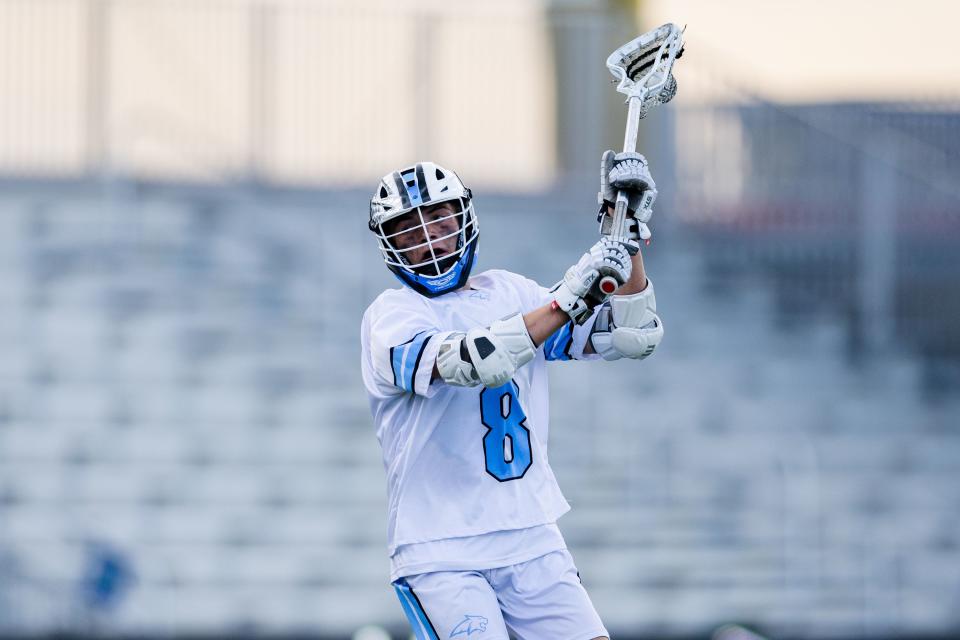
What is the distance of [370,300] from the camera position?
1245cm

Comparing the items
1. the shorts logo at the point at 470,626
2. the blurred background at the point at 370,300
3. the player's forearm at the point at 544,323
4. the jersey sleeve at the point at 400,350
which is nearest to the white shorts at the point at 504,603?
the shorts logo at the point at 470,626

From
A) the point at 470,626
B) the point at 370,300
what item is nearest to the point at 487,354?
the point at 470,626

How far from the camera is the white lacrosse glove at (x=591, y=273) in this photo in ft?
14.7

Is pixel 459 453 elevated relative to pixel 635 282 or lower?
lower

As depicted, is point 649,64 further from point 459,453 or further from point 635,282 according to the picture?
point 459,453

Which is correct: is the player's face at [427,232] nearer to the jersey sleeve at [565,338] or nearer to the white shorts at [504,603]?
the jersey sleeve at [565,338]

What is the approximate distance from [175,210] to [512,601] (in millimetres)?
8789

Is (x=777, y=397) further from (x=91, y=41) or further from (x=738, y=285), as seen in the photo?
(x=91, y=41)

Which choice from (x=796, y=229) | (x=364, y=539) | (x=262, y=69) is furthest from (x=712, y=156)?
(x=364, y=539)

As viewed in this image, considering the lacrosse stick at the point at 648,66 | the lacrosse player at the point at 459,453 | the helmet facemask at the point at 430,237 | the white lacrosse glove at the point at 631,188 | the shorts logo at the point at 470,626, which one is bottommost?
the shorts logo at the point at 470,626

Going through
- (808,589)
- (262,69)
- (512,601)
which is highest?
(262,69)

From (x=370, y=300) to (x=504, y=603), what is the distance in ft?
25.2

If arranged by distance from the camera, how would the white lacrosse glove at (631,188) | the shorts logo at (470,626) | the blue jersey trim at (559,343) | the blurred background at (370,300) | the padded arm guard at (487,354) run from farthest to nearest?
1. the blurred background at (370,300)
2. the blue jersey trim at (559,343)
3. the shorts logo at (470,626)
4. the white lacrosse glove at (631,188)
5. the padded arm guard at (487,354)

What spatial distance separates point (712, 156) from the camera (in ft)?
44.7
